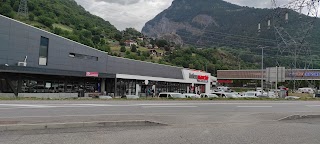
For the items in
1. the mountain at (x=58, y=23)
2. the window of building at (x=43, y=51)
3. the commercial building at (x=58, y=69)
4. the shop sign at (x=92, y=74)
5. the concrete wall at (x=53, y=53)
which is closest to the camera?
the concrete wall at (x=53, y=53)

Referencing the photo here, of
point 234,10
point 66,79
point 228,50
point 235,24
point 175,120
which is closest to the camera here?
point 175,120

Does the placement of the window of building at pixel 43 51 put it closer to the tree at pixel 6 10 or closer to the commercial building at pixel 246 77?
the tree at pixel 6 10

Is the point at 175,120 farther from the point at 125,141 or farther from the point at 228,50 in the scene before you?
the point at 228,50

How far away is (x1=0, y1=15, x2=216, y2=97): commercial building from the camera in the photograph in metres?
33.4

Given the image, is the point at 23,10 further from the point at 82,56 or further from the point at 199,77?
the point at 82,56

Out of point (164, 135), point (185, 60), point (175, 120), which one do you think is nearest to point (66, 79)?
point (175, 120)

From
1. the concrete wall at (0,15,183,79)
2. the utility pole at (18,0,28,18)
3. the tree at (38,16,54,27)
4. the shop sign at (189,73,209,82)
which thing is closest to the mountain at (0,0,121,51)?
the tree at (38,16,54,27)

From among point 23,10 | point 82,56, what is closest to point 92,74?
point 82,56

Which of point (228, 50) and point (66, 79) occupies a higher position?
point (228, 50)

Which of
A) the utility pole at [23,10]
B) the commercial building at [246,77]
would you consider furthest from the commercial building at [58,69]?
the utility pole at [23,10]

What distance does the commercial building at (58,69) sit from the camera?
33.4 meters

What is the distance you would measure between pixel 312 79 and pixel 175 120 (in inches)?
3764

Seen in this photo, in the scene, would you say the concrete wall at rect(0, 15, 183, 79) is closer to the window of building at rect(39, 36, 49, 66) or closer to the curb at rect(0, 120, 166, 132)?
the window of building at rect(39, 36, 49, 66)

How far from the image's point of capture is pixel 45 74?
122ft
